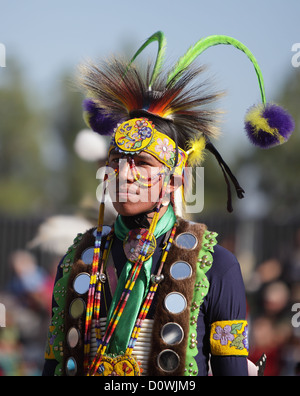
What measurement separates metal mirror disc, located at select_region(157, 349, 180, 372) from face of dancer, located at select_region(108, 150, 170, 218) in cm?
63

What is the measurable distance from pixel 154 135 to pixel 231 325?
919 millimetres

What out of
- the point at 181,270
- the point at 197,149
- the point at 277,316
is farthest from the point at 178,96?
the point at 277,316

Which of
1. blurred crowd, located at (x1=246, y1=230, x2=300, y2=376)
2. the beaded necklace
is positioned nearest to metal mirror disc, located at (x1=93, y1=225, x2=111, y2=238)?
the beaded necklace

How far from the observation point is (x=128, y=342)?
3047mm

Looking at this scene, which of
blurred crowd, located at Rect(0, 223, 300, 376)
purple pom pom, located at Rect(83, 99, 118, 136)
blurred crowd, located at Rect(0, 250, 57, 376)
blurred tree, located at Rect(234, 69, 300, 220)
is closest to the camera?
purple pom pom, located at Rect(83, 99, 118, 136)

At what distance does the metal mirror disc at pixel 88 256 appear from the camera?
329 cm

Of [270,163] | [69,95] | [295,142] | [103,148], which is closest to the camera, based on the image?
[103,148]

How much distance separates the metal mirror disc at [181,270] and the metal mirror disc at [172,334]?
215 millimetres

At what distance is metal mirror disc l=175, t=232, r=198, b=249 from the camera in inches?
126

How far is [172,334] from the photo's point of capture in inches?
119

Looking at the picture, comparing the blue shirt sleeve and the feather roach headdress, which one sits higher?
the feather roach headdress

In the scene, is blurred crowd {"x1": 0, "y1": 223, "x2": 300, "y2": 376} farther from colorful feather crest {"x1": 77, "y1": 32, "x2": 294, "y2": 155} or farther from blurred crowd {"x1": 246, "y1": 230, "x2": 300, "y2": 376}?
→ colorful feather crest {"x1": 77, "y1": 32, "x2": 294, "y2": 155}

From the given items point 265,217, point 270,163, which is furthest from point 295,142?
point 265,217
